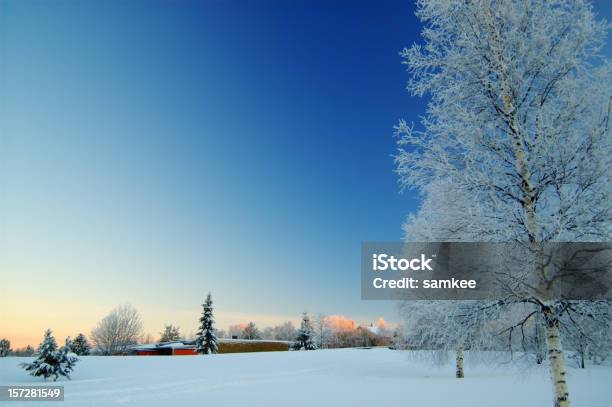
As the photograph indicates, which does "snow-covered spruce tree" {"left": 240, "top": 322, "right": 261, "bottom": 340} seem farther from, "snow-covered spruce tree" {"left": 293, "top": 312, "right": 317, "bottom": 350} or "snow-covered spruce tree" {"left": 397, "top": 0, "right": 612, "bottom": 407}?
"snow-covered spruce tree" {"left": 397, "top": 0, "right": 612, "bottom": 407}

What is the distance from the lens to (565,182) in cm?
622

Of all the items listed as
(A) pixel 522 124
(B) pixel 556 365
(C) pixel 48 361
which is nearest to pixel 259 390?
(C) pixel 48 361

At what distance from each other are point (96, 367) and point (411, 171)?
27761 mm

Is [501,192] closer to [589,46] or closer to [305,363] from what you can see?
[589,46]

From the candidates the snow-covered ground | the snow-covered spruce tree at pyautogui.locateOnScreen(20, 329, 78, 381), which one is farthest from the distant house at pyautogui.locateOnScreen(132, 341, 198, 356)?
the snow-covered spruce tree at pyautogui.locateOnScreen(20, 329, 78, 381)

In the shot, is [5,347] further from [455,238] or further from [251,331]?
[251,331]

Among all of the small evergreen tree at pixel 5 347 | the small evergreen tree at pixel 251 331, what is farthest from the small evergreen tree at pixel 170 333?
the small evergreen tree at pixel 5 347

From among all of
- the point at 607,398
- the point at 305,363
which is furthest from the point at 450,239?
the point at 305,363

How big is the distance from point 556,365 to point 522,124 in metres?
3.70

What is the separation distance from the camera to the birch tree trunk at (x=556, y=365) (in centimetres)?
586

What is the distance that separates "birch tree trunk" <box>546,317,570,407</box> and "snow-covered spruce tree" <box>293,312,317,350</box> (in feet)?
219

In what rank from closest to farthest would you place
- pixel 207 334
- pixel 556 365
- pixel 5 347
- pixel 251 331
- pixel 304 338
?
pixel 556 365 < pixel 5 347 < pixel 207 334 < pixel 304 338 < pixel 251 331

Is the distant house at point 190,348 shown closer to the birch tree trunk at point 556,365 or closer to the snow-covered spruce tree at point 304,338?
the snow-covered spruce tree at point 304,338

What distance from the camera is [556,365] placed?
19.4 feet
